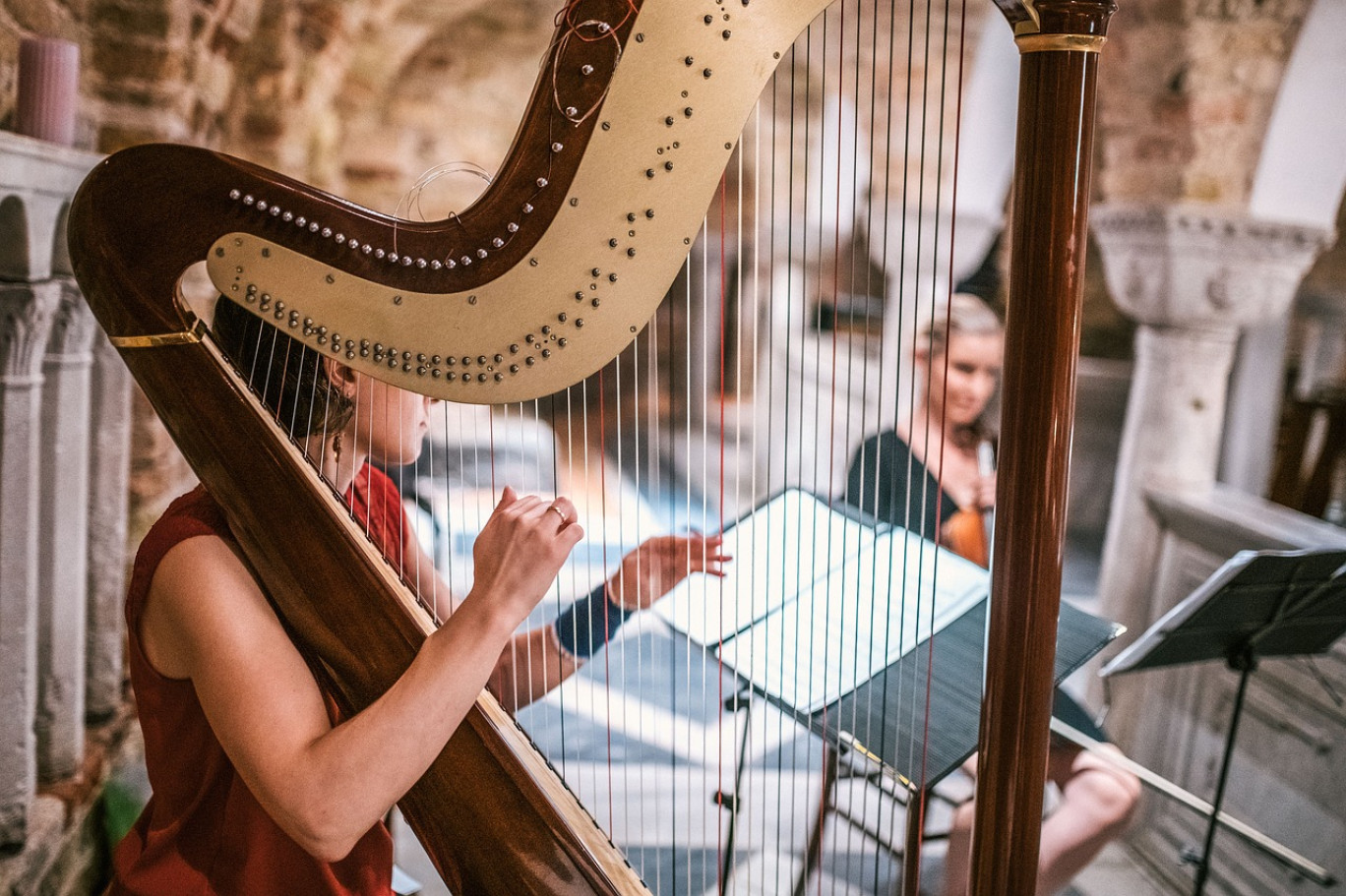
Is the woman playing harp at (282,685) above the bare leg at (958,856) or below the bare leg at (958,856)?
above

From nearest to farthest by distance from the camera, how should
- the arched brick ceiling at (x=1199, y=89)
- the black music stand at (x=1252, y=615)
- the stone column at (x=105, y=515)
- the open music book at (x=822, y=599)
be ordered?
1. the open music book at (x=822, y=599)
2. the black music stand at (x=1252, y=615)
3. the stone column at (x=105, y=515)
4. the arched brick ceiling at (x=1199, y=89)

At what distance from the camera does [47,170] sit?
1.75m

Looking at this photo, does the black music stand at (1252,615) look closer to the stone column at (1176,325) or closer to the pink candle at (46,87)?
the stone column at (1176,325)

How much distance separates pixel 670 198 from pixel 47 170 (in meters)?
1.33

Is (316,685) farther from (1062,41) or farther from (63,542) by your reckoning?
(63,542)

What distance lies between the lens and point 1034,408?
0.91 metres

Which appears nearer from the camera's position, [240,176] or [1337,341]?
[240,176]

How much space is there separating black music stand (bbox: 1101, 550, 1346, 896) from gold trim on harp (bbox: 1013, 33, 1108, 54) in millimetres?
1273

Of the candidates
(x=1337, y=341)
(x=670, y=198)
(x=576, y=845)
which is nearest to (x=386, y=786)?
(x=576, y=845)

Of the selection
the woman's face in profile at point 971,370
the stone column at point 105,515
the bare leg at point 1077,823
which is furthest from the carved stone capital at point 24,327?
the bare leg at point 1077,823

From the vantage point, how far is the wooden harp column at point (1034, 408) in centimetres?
88

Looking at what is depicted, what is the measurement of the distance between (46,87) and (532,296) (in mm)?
1299

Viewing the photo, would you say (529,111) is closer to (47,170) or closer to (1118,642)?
(47,170)

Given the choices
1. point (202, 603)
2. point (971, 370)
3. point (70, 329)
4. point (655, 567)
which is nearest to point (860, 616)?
point (655, 567)
